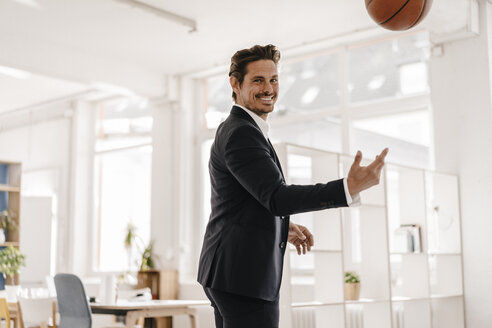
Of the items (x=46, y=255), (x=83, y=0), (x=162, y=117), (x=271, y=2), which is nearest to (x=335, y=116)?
(x=271, y=2)

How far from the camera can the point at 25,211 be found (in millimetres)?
8859

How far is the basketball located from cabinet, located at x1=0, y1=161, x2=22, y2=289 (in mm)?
5102

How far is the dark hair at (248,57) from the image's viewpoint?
5.57 feet

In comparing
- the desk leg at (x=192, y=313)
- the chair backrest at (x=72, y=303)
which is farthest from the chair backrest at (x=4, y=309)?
the desk leg at (x=192, y=313)

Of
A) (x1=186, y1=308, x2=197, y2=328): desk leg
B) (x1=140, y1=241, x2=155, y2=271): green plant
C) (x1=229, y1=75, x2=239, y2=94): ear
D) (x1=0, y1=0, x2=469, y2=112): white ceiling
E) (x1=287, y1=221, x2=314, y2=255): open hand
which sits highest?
(x1=0, y1=0, x2=469, y2=112): white ceiling

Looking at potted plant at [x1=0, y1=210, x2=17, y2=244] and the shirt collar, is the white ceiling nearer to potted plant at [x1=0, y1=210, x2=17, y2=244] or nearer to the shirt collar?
potted plant at [x1=0, y1=210, x2=17, y2=244]

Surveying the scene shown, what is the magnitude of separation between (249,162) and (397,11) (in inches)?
95.8

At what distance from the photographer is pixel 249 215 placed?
154 centimetres

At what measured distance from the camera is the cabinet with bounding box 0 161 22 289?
713 centimetres

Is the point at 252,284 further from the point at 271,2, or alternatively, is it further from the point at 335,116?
the point at 335,116

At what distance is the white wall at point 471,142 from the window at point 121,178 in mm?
4004

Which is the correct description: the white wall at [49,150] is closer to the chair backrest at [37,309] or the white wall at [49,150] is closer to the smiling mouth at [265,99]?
the chair backrest at [37,309]

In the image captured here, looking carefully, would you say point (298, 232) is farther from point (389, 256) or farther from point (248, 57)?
point (389, 256)

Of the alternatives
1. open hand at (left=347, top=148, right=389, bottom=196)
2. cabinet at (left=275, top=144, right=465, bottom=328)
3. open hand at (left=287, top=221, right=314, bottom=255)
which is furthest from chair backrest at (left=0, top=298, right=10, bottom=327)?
open hand at (left=347, top=148, right=389, bottom=196)
